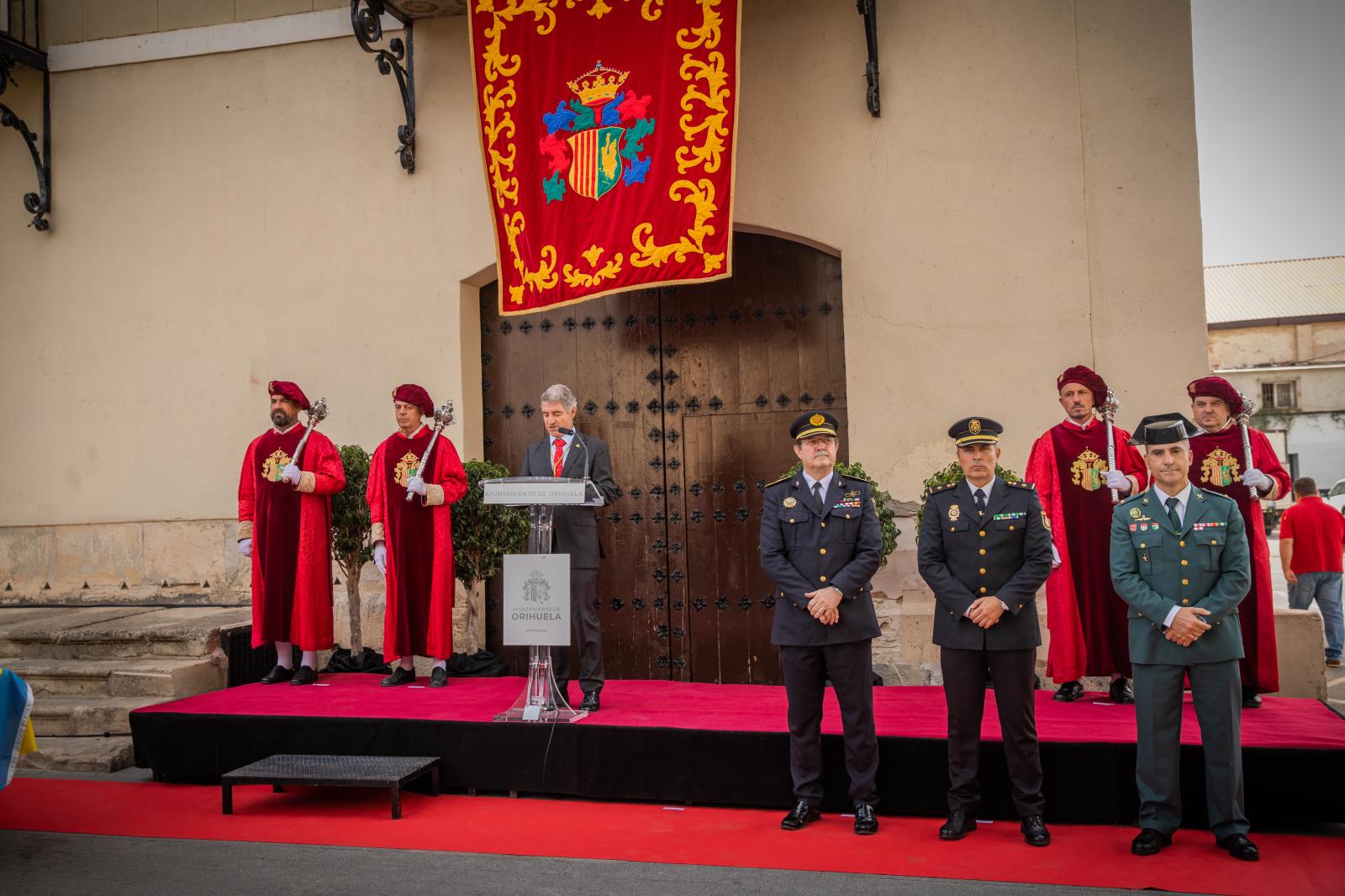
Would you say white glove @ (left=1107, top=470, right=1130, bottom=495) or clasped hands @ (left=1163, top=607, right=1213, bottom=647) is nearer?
clasped hands @ (left=1163, top=607, right=1213, bottom=647)

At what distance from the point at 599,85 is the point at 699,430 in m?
2.47

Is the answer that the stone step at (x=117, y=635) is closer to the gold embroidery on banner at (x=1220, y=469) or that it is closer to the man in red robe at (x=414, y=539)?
the man in red robe at (x=414, y=539)

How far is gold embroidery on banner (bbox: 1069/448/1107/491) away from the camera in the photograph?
18.9ft

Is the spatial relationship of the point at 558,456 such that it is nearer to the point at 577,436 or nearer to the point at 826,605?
the point at 577,436

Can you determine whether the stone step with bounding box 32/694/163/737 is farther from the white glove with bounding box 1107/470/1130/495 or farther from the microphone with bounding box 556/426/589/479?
the white glove with bounding box 1107/470/1130/495

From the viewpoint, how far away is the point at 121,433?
837cm

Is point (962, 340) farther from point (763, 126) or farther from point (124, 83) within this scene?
point (124, 83)

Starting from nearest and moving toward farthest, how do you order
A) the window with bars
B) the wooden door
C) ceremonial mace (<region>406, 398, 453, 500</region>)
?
ceremonial mace (<region>406, 398, 453, 500</region>) → the wooden door → the window with bars

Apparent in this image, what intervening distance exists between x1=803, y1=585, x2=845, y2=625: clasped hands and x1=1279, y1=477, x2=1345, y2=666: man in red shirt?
21.3ft

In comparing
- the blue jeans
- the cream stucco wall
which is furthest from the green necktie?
the blue jeans

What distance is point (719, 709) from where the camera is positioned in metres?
5.45

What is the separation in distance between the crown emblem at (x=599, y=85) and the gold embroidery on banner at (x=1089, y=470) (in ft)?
12.0

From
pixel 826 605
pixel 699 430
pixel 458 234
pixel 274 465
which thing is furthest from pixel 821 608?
pixel 458 234

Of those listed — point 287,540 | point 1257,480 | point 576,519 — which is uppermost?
point 1257,480
